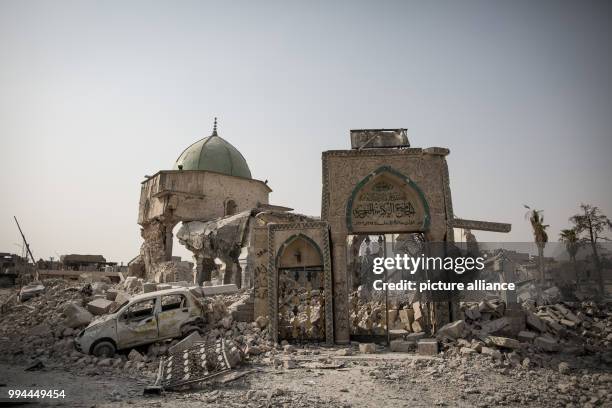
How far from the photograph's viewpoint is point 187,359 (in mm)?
7145

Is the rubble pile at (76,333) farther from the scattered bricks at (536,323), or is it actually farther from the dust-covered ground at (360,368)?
the scattered bricks at (536,323)

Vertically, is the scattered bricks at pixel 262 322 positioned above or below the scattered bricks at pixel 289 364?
above

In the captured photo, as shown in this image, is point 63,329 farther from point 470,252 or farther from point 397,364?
point 470,252

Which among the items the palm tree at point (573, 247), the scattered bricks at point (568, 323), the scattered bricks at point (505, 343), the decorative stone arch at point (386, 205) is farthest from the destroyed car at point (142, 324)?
the palm tree at point (573, 247)

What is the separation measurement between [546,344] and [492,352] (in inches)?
64.4

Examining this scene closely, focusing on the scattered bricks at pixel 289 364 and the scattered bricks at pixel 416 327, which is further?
the scattered bricks at pixel 416 327

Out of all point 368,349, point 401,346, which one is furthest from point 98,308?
point 401,346

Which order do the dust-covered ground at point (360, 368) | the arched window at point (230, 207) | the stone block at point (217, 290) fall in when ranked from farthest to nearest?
the arched window at point (230, 207)
the stone block at point (217, 290)
the dust-covered ground at point (360, 368)

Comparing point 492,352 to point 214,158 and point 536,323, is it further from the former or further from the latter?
point 214,158

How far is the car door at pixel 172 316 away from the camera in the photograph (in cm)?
906

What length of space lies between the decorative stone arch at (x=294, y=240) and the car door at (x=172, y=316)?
2080mm

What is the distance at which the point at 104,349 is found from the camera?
855 centimetres

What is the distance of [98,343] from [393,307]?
779cm

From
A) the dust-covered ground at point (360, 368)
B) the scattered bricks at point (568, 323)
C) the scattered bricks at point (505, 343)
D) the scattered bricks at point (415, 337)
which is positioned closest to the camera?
the dust-covered ground at point (360, 368)
